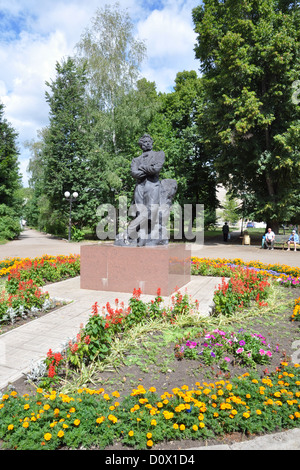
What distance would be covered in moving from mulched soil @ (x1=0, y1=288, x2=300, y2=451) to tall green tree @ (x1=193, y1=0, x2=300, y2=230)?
12679 millimetres

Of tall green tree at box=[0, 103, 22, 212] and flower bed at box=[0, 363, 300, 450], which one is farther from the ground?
tall green tree at box=[0, 103, 22, 212]

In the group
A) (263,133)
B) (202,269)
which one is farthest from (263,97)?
(202,269)

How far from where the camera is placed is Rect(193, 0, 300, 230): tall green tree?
14430 mm

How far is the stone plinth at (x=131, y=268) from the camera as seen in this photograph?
596 cm

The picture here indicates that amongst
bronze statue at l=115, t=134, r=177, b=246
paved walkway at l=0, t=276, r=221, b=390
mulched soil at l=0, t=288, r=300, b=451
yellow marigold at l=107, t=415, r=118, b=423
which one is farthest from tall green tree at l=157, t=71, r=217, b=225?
yellow marigold at l=107, t=415, r=118, b=423

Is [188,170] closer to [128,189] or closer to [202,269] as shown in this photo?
[128,189]

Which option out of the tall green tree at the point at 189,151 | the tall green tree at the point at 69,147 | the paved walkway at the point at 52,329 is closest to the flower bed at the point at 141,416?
the paved walkway at the point at 52,329

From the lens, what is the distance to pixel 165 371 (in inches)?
126

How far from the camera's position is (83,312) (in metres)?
5.01

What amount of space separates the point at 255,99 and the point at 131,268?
1201 cm

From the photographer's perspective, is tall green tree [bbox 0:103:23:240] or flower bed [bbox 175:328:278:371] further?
tall green tree [bbox 0:103:23:240]

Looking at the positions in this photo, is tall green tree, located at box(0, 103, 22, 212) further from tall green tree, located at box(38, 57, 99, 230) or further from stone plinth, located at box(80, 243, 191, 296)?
stone plinth, located at box(80, 243, 191, 296)

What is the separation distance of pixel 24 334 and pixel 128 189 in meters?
16.2

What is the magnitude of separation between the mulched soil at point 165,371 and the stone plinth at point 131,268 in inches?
73.5
